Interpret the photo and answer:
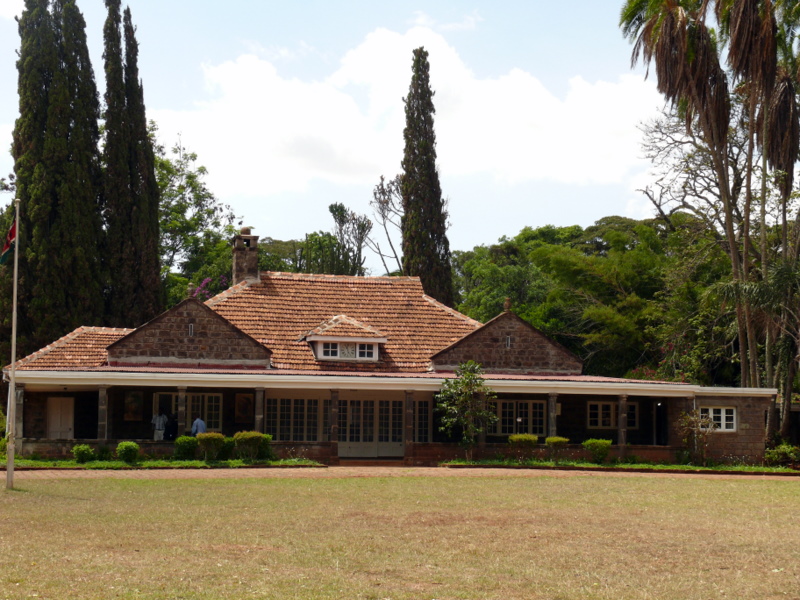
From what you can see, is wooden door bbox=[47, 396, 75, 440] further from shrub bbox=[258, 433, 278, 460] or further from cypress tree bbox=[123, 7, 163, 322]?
cypress tree bbox=[123, 7, 163, 322]

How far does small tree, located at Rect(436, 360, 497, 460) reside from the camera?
2550 centimetres

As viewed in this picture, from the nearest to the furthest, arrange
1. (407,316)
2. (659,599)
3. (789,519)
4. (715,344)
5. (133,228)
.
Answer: (659,599)
(789,519)
(407,316)
(715,344)
(133,228)

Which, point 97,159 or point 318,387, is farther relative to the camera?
point 97,159

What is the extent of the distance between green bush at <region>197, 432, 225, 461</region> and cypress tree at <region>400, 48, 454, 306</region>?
17508 mm

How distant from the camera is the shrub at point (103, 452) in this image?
23594 mm

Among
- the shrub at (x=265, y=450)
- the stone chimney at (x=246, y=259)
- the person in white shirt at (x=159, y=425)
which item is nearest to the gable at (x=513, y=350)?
the shrub at (x=265, y=450)

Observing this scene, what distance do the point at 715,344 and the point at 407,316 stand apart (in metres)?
10.8

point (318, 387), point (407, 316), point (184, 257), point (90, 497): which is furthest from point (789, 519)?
point (184, 257)

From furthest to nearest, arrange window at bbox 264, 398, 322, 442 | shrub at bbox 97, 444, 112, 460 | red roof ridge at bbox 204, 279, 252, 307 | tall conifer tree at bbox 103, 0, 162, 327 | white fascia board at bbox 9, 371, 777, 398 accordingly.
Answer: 1. tall conifer tree at bbox 103, 0, 162, 327
2. red roof ridge at bbox 204, 279, 252, 307
3. window at bbox 264, 398, 322, 442
4. white fascia board at bbox 9, 371, 777, 398
5. shrub at bbox 97, 444, 112, 460

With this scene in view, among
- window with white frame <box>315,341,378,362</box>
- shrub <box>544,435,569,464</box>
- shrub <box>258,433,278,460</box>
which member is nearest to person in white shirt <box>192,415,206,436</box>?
shrub <box>258,433,278,460</box>

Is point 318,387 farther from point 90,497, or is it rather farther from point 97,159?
point 97,159

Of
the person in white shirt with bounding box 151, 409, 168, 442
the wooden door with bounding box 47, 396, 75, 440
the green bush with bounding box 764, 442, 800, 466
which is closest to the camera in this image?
the person in white shirt with bounding box 151, 409, 168, 442

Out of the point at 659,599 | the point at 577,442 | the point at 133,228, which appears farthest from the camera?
the point at 133,228

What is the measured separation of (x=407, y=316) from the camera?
31406 millimetres
